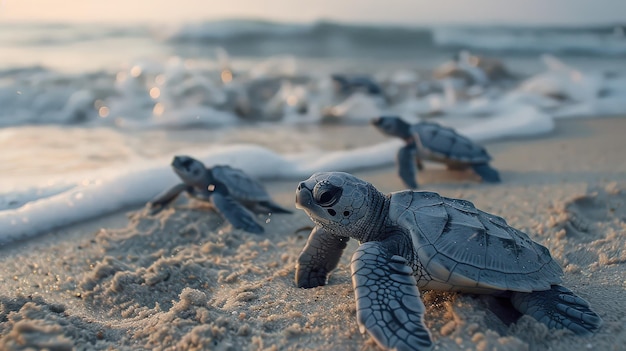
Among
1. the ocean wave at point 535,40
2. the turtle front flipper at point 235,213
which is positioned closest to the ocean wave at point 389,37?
the ocean wave at point 535,40

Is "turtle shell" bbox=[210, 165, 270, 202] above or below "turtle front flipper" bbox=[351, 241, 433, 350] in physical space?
below

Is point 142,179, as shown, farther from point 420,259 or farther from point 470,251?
point 470,251

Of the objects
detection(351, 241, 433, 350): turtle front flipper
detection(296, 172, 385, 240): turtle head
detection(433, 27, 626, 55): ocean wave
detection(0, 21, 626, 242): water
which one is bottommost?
detection(433, 27, 626, 55): ocean wave

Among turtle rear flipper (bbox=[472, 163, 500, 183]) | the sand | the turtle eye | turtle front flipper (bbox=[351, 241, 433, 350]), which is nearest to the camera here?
turtle front flipper (bbox=[351, 241, 433, 350])

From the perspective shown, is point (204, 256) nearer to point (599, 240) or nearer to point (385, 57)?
point (599, 240)

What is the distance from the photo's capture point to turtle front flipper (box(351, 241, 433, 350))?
174 cm

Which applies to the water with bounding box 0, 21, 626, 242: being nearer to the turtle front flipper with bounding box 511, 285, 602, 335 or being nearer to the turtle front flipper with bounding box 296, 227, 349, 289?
the turtle front flipper with bounding box 296, 227, 349, 289

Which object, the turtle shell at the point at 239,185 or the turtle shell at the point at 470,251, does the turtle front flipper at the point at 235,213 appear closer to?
the turtle shell at the point at 239,185

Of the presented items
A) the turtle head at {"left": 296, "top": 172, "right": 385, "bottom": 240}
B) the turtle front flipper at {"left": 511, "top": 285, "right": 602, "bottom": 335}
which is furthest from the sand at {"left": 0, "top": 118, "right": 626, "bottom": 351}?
the turtle head at {"left": 296, "top": 172, "right": 385, "bottom": 240}

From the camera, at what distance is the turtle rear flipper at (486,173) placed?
14.6 feet

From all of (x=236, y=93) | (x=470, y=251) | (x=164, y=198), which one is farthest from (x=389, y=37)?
(x=470, y=251)

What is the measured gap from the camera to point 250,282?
8.54 feet

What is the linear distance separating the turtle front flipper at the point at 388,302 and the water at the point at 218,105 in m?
2.56

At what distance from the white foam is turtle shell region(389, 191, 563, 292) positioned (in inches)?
102
